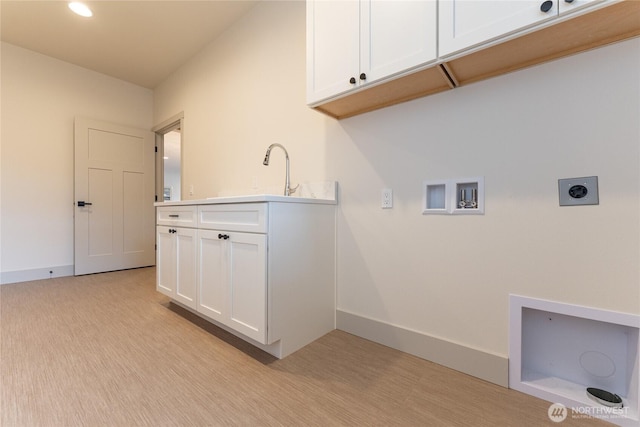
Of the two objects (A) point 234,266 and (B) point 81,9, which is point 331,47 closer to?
(A) point 234,266

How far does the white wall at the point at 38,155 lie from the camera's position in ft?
9.83

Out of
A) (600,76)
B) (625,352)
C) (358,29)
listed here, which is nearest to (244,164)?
(358,29)

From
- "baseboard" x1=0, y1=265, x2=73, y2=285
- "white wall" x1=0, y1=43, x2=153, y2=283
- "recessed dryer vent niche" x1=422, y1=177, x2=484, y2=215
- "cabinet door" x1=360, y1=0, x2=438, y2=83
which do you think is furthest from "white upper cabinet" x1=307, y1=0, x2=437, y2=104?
"baseboard" x1=0, y1=265, x2=73, y2=285

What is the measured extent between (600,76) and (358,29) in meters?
1.04

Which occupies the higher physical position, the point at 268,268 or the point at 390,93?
the point at 390,93

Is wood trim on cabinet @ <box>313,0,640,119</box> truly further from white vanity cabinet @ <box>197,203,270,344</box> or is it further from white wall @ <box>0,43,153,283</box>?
white wall @ <box>0,43,153,283</box>

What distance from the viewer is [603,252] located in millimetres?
1051

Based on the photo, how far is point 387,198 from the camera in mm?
1609

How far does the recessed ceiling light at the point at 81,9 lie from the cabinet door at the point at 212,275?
2448 mm

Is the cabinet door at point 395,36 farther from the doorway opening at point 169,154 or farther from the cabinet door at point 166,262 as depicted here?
the doorway opening at point 169,154

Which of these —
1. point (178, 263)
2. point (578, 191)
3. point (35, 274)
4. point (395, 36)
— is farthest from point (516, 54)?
point (35, 274)

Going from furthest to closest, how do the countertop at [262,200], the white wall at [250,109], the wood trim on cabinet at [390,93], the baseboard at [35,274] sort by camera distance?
the baseboard at [35,274] → the white wall at [250,109] → the countertop at [262,200] → the wood trim on cabinet at [390,93]

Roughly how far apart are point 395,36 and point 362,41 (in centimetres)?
18

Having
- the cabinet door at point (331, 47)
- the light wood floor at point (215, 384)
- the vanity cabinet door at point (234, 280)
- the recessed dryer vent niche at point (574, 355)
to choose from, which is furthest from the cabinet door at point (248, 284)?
the recessed dryer vent niche at point (574, 355)
